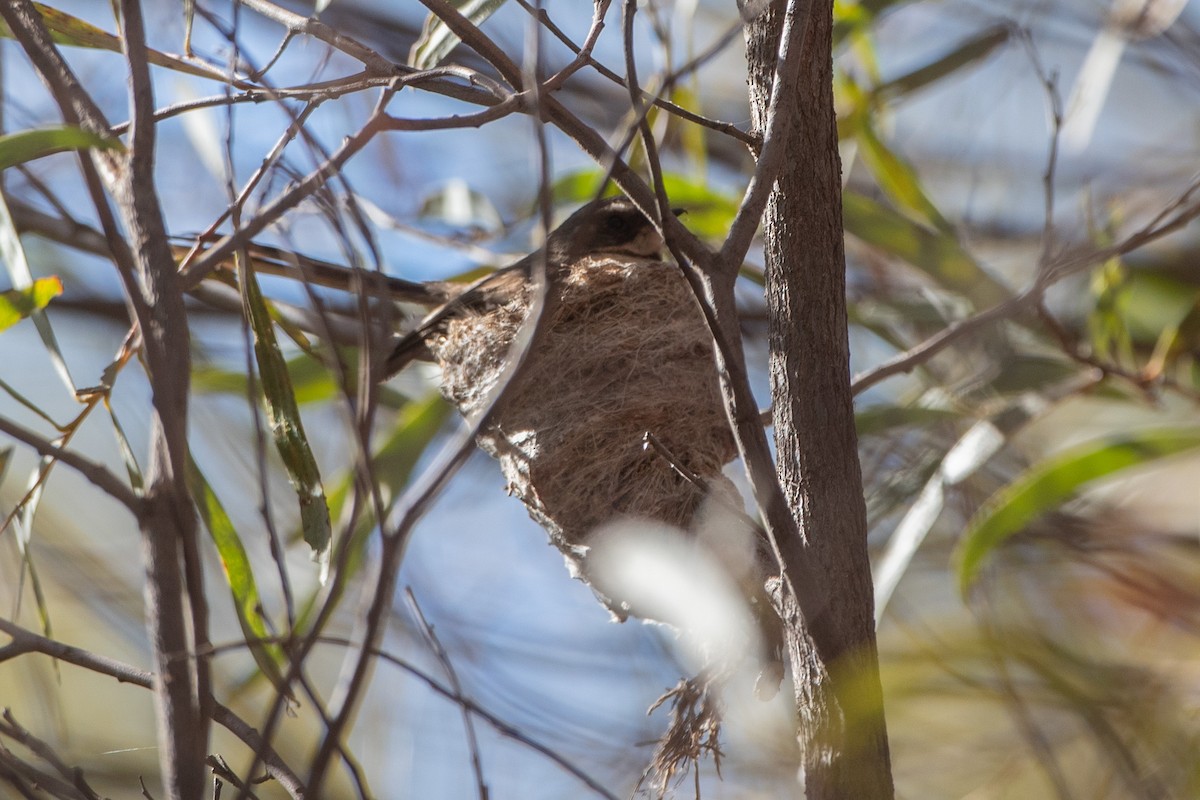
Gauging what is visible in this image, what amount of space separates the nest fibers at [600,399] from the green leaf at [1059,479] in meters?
0.86

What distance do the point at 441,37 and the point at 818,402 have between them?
1.20 metres

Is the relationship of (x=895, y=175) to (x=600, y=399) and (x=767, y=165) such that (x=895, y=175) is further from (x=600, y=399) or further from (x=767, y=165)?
(x=767, y=165)

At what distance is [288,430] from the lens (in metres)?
2.47

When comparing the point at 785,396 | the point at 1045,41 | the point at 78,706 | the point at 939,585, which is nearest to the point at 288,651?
the point at 785,396

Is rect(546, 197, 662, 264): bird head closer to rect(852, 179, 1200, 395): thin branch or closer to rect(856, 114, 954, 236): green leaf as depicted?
rect(856, 114, 954, 236): green leaf

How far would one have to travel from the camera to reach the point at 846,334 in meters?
2.01

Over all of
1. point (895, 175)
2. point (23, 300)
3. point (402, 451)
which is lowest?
point (23, 300)

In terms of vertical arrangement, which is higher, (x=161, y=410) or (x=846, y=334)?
(x=846, y=334)

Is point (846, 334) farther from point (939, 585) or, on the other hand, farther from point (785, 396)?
point (939, 585)

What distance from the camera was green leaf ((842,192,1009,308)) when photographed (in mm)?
3947

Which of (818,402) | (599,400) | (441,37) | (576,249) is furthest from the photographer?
(576,249)

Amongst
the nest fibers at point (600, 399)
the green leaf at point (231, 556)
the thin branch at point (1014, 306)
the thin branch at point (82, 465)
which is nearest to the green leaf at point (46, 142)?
the thin branch at point (82, 465)

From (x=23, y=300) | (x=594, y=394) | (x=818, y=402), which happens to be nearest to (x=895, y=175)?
(x=594, y=394)

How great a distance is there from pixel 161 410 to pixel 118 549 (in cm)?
558
